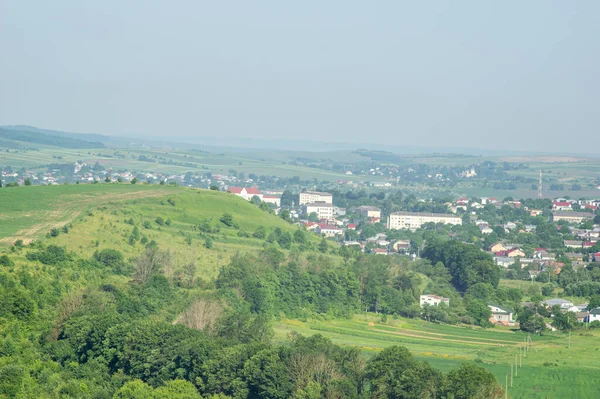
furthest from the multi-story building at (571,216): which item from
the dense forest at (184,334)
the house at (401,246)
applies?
the dense forest at (184,334)

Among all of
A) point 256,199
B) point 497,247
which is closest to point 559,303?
point 497,247

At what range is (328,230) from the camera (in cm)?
13150

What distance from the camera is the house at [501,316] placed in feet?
232

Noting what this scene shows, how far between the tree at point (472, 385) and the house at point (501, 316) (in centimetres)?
3010

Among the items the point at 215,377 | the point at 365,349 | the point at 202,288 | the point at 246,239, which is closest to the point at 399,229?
the point at 246,239

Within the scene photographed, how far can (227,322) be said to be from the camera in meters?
51.9

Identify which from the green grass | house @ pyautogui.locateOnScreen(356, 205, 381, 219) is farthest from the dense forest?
house @ pyautogui.locateOnScreen(356, 205, 381, 219)

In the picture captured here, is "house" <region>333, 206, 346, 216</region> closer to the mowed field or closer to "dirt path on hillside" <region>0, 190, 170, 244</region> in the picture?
"dirt path on hillside" <region>0, 190, 170, 244</region>

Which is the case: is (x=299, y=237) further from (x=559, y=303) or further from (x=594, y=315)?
(x=594, y=315)

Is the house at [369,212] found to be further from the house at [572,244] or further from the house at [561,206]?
the house at [572,244]

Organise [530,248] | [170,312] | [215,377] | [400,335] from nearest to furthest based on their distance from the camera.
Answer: [215,377] → [170,312] → [400,335] → [530,248]

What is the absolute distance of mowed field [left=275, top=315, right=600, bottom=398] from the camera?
4788 cm

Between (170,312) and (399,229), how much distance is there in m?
89.3

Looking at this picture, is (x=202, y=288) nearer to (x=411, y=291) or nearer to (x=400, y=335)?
(x=400, y=335)
